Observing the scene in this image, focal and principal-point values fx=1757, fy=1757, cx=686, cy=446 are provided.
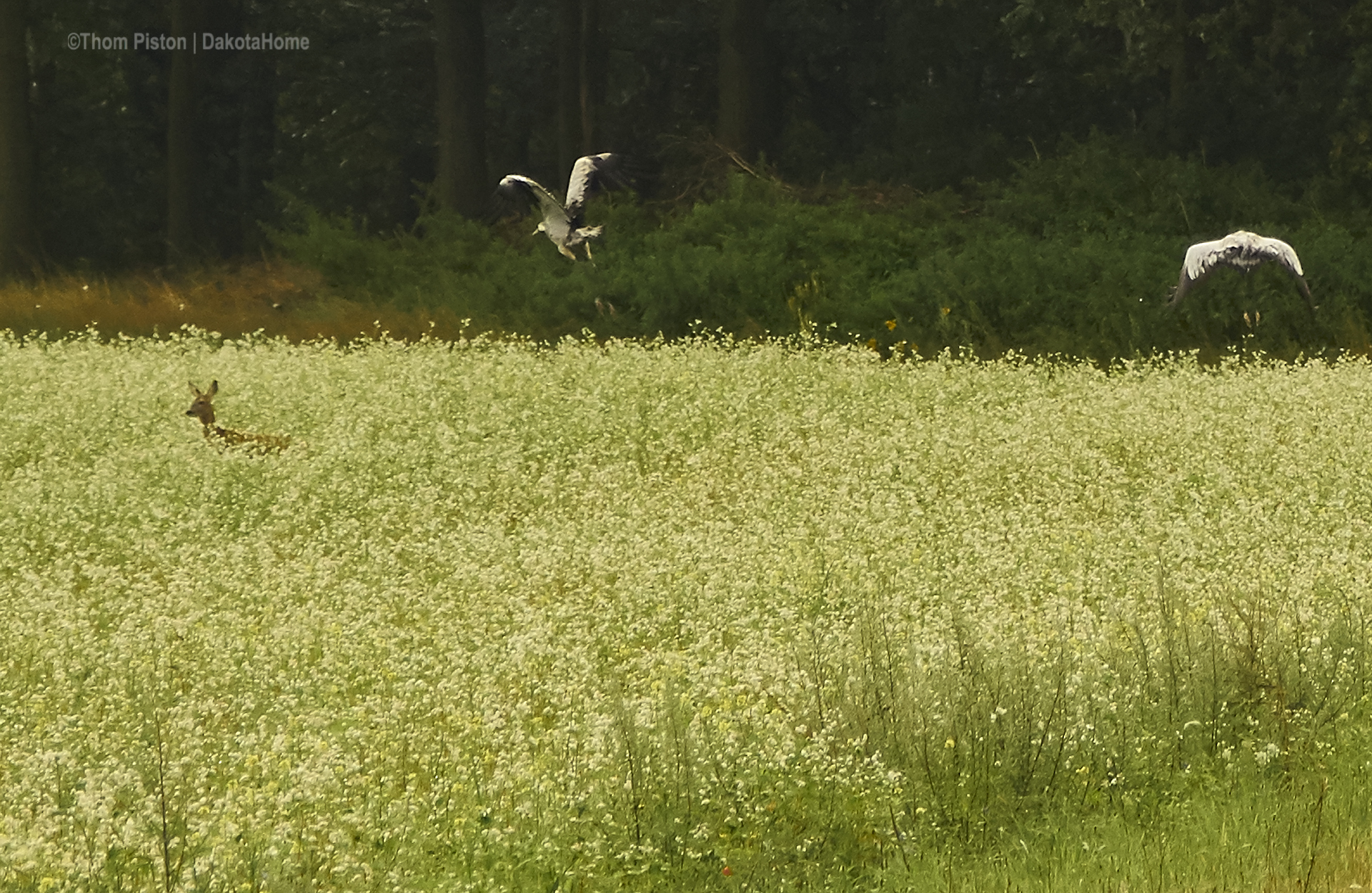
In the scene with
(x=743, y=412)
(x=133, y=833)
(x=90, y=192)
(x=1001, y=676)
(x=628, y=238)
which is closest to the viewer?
(x=133, y=833)

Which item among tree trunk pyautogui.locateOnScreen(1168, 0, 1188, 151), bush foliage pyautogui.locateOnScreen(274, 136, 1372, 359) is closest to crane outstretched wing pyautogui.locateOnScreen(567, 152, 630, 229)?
bush foliage pyautogui.locateOnScreen(274, 136, 1372, 359)

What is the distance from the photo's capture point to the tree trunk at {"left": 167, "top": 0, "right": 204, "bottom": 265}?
104 ft

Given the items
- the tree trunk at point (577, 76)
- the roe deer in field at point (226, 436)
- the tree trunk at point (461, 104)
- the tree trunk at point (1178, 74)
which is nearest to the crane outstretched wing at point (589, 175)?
the roe deer in field at point (226, 436)

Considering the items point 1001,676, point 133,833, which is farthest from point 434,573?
point 133,833

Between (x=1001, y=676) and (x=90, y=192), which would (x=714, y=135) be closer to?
(x=90, y=192)

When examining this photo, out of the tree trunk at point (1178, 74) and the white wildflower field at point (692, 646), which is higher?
the tree trunk at point (1178, 74)

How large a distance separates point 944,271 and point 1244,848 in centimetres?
1460

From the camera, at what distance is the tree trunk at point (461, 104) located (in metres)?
28.3

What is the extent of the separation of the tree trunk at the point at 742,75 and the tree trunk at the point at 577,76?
3169 millimetres

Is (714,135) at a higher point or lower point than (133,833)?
higher

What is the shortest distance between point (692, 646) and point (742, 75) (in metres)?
21.7

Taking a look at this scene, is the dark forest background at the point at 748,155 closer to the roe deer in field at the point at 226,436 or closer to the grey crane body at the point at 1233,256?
the grey crane body at the point at 1233,256

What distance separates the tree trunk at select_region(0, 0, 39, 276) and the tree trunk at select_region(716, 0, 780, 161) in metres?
11.0

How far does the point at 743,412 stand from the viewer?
536 inches
